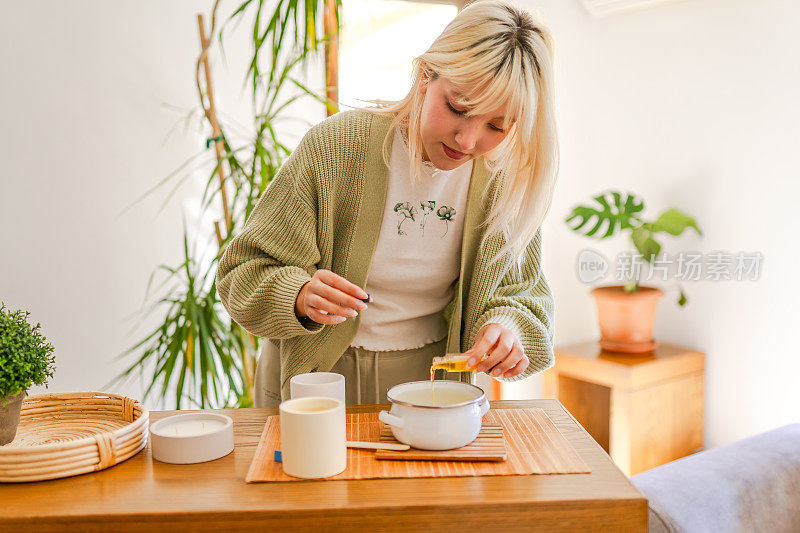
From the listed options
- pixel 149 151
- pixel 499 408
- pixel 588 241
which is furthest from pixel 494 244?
pixel 588 241

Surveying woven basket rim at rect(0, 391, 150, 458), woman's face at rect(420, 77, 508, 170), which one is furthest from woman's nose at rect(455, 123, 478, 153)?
woven basket rim at rect(0, 391, 150, 458)

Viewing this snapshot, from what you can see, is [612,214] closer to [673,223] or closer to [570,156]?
[673,223]

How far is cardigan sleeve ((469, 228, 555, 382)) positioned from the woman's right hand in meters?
0.28

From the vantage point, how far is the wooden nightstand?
105 inches

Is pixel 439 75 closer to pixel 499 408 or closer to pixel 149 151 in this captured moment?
pixel 499 408

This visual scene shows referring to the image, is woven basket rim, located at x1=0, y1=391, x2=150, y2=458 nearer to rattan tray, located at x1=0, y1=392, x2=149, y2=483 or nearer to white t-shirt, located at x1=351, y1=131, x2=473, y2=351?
rattan tray, located at x1=0, y1=392, x2=149, y2=483

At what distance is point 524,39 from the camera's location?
1180 millimetres

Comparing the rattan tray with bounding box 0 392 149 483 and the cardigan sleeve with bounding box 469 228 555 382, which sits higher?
the cardigan sleeve with bounding box 469 228 555 382

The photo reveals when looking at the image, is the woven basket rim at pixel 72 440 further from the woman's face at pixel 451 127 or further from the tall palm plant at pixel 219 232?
the tall palm plant at pixel 219 232

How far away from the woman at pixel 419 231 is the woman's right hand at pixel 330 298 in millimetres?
14

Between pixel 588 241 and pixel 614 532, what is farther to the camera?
pixel 588 241

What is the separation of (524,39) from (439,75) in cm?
16

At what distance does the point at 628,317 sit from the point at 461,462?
6.67ft

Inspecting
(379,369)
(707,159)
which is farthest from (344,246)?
(707,159)
